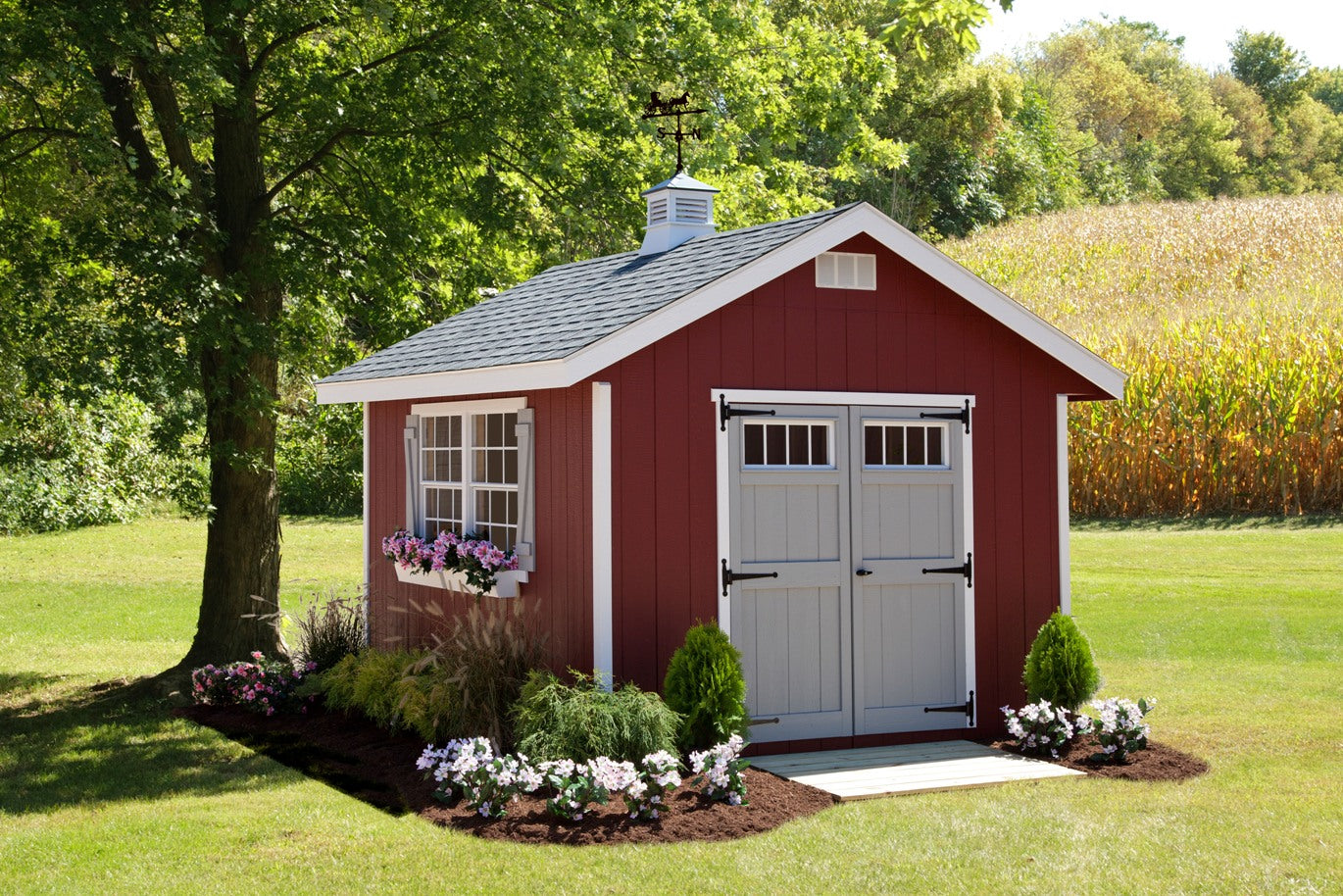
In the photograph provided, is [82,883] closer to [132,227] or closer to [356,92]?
[132,227]

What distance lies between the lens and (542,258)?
14883 mm

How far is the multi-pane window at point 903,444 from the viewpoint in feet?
32.6

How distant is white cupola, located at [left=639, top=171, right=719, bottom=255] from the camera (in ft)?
38.2

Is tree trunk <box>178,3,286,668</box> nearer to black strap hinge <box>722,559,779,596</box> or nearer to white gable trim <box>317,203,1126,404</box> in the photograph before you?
white gable trim <box>317,203,1126,404</box>

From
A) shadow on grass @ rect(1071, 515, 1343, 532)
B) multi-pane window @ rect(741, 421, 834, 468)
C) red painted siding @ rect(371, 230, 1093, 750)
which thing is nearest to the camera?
red painted siding @ rect(371, 230, 1093, 750)

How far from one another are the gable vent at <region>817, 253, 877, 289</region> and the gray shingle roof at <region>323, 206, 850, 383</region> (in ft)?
0.91

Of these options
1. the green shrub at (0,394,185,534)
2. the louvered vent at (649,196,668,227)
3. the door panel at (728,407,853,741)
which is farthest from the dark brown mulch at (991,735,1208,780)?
the green shrub at (0,394,185,534)

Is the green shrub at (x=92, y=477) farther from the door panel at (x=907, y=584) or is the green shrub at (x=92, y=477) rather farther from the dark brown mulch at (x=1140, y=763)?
the dark brown mulch at (x=1140, y=763)

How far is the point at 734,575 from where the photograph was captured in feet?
31.0

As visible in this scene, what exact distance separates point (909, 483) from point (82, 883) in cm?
556

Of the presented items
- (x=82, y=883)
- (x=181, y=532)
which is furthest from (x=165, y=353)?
(x=181, y=532)

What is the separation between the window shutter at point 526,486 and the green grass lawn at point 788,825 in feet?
6.46

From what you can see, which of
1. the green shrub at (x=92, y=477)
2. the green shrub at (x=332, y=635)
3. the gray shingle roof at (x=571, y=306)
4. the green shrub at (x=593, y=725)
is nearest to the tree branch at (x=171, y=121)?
the gray shingle roof at (x=571, y=306)

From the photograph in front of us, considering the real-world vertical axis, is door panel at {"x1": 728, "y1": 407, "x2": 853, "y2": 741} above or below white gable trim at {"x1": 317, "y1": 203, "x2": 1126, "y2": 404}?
below
